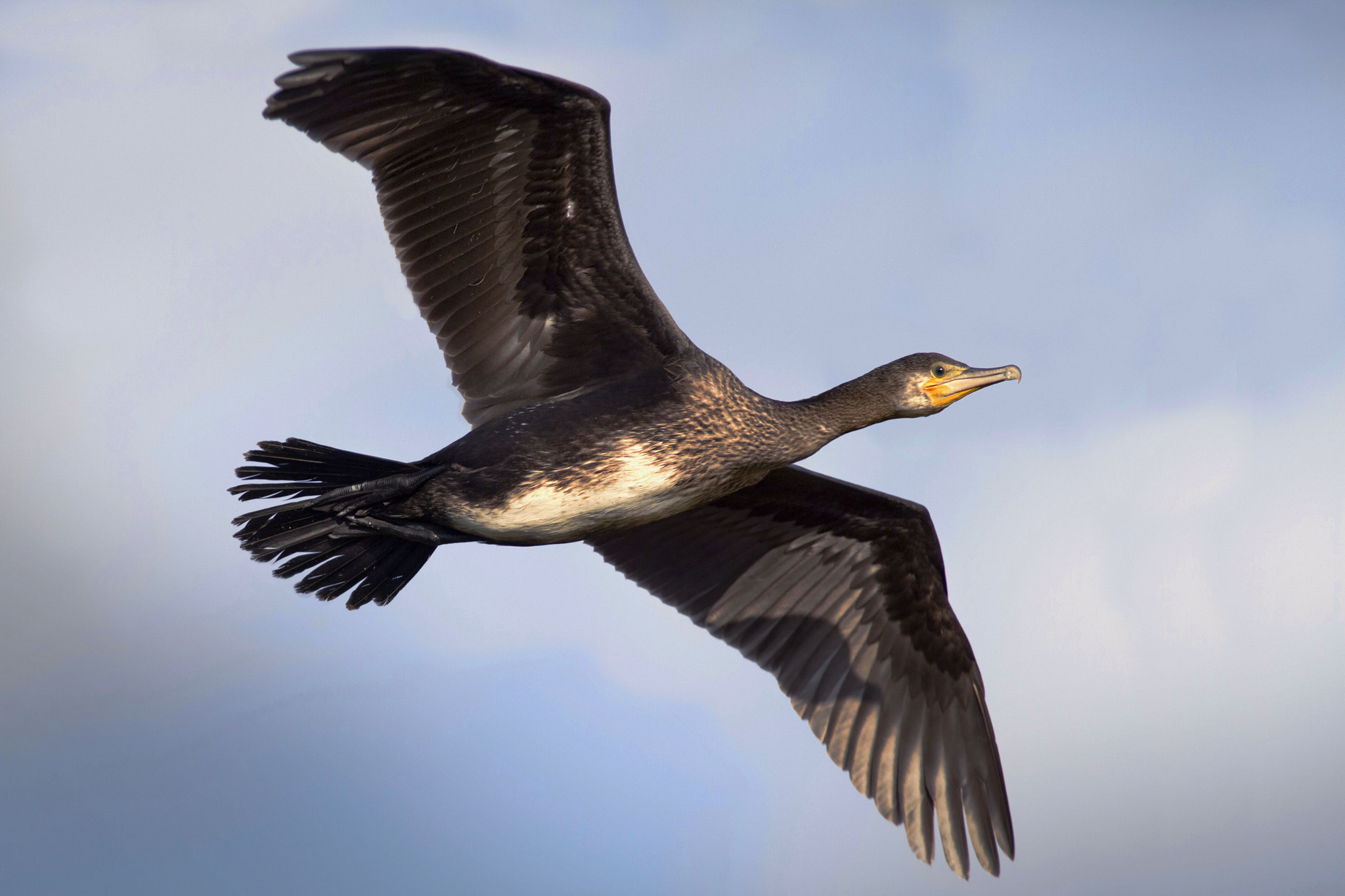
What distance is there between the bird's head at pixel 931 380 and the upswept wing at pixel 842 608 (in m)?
0.72

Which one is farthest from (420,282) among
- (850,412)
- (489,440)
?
(850,412)

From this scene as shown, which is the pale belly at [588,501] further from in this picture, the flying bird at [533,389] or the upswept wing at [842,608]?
the upswept wing at [842,608]

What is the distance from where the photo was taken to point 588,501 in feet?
19.2

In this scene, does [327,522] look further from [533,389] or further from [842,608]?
[842,608]

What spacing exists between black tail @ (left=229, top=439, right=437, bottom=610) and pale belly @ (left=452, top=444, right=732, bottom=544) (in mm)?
392

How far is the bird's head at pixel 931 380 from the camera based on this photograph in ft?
21.3

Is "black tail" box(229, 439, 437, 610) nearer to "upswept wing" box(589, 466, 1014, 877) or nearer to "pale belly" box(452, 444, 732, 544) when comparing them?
"pale belly" box(452, 444, 732, 544)

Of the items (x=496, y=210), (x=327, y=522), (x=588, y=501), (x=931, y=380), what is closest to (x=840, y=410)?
(x=931, y=380)

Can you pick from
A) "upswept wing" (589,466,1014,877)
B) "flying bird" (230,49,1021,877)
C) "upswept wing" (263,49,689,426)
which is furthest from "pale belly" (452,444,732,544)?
"upswept wing" (589,466,1014,877)

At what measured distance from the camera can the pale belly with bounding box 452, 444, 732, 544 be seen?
5836mm

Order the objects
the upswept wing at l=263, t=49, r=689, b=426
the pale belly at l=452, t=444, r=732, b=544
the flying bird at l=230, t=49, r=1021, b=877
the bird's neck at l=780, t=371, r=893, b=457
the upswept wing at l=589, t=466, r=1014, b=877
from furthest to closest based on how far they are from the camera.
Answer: the upswept wing at l=589, t=466, r=1014, b=877
the bird's neck at l=780, t=371, r=893, b=457
the pale belly at l=452, t=444, r=732, b=544
the flying bird at l=230, t=49, r=1021, b=877
the upswept wing at l=263, t=49, r=689, b=426

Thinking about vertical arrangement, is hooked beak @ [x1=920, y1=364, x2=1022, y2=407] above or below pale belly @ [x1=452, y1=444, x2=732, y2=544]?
above

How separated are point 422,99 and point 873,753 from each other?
4.17 metres

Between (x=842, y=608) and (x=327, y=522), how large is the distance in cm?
297
